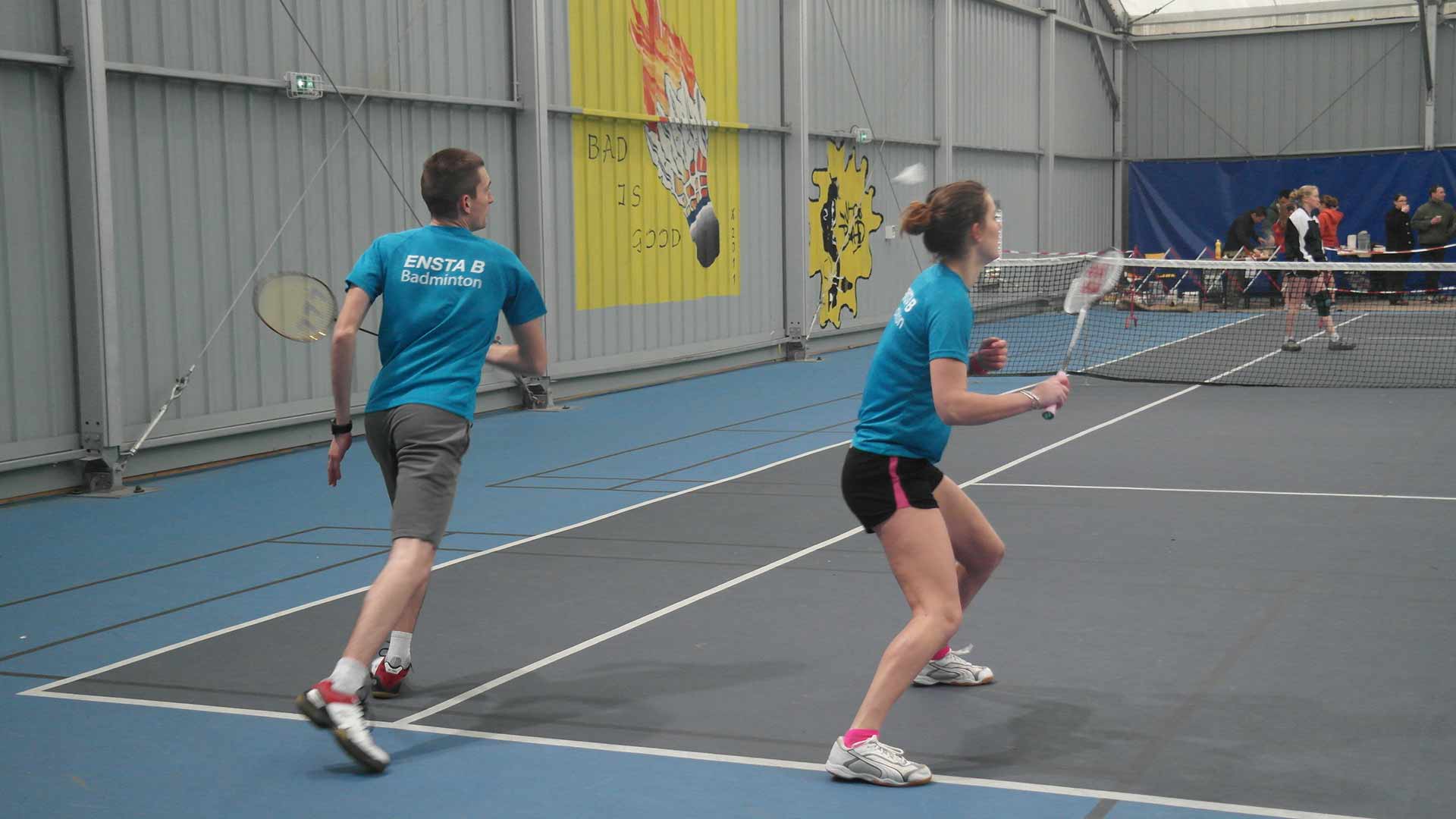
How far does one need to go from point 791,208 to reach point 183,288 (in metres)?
9.51

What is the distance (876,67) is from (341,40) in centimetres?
1066

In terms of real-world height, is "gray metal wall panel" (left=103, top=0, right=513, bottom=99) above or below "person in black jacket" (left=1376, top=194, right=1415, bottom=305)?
above

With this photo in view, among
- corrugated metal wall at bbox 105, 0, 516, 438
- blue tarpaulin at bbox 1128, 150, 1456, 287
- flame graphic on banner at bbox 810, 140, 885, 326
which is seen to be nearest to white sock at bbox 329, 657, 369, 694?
corrugated metal wall at bbox 105, 0, 516, 438

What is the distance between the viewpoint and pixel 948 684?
17.1 feet

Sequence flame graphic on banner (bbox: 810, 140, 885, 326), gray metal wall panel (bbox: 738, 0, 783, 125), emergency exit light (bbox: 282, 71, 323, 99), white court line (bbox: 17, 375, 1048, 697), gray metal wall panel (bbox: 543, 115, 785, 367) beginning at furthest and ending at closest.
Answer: flame graphic on banner (bbox: 810, 140, 885, 326) → gray metal wall panel (bbox: 738, 0, 783, 125) → gray metal wall panel (bbox: 543, 115, 785, 367) → emergency exit light (bbox: 282, 71, 323, 99) → white court line (bbox: 17, 375, 1048, 697)

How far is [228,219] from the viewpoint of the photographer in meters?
10.8

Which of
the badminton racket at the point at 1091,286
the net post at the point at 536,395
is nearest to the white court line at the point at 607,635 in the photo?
the badminton racket at the point at 1091,286

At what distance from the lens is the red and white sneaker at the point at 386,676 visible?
510 cm

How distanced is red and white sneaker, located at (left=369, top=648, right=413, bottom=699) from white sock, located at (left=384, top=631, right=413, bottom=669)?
10 mm

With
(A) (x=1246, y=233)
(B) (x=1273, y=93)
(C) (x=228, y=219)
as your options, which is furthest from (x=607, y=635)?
(B) (x=1273, y=93)

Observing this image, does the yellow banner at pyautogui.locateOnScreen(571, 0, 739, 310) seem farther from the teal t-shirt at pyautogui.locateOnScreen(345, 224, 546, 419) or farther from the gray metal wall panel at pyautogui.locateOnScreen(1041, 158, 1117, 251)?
the gray metal wall panel at pyautogui.locateOnScreen(1041, 158, 1117, 251)

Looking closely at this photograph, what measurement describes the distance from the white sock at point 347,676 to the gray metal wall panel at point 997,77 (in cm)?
2032

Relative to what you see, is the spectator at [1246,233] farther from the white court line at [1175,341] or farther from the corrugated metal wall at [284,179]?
the corrugated metal wall at [284,179]

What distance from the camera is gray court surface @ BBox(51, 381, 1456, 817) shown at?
451 centimetres
